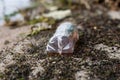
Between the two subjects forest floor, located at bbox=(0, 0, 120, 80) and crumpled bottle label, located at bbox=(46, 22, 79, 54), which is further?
crumpled bottle label, located at bbox=(46, 22, 79, 54)

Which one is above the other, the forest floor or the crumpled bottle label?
the crumpled bottle label

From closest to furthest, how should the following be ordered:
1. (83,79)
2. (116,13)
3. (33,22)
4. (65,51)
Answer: (83,79) → (65,51) → (33,22) → (116,13)

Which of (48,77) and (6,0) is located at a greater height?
(6,0)

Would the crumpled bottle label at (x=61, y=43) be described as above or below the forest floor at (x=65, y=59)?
above

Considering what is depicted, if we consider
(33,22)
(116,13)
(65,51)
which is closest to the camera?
(65,51)

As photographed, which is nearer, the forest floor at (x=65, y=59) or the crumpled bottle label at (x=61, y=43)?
the forest floor at (x=65, y=59)

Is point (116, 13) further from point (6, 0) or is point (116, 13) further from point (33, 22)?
point (6, 0)

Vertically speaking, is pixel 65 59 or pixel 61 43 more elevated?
pixel 61 43

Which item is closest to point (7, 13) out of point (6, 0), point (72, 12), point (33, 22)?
point (6, 0)
